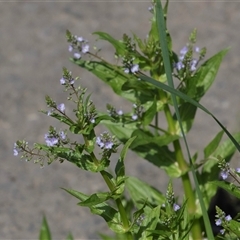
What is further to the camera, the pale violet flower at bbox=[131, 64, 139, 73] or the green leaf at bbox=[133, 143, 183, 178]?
the green leaf at bbox=[133, 143, 183, 178]

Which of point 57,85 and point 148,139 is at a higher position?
point 57,85

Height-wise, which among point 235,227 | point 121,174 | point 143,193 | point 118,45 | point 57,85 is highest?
point 57,85

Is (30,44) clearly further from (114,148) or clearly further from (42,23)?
(114,148)

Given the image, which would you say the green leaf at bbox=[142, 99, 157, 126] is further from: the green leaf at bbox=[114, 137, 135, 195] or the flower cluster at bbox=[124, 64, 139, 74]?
the green leaf at bbox=[114, 137, 135, 195]

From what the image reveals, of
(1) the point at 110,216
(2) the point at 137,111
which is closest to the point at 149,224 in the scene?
(1) the point at 110,216

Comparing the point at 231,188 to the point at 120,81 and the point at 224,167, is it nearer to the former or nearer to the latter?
the point at 224,167

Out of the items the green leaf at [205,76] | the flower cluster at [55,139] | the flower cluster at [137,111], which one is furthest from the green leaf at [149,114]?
the flower cluster at [55,139]

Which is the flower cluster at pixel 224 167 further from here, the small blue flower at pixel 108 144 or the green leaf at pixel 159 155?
the green leaf at pixel 159 155

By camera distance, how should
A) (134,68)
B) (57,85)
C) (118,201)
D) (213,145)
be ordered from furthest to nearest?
(57,85) < (213,145) < (134,68) < (118,201)

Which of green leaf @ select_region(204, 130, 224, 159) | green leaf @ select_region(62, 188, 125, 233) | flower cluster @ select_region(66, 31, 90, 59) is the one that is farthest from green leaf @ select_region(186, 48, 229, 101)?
green leaf @ select_region(62, 188, 125, 233)
